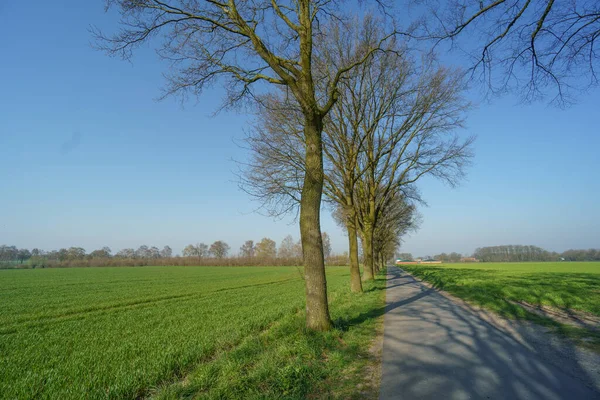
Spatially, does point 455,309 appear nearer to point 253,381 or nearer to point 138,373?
point 253,381

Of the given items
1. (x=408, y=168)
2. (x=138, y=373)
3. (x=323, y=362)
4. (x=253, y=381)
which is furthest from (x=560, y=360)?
(x=408, y=168)

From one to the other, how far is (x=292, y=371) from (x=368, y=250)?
16.6m

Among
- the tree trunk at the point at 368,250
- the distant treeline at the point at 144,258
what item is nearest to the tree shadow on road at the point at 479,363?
the tree trunk at the point at 368,250

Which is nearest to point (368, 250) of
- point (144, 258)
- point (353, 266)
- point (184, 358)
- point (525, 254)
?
point (353, 266)

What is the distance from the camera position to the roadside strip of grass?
3.83 metres

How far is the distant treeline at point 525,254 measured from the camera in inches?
4244

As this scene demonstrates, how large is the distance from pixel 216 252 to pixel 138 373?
485 feet

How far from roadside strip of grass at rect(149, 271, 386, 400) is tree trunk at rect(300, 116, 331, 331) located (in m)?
0.35

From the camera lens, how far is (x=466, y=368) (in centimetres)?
446

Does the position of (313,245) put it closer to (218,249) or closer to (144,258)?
(144,258)

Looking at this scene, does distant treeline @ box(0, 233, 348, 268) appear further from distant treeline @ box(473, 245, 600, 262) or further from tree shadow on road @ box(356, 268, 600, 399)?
distant treeline @ box(473, 245, 600, 262)

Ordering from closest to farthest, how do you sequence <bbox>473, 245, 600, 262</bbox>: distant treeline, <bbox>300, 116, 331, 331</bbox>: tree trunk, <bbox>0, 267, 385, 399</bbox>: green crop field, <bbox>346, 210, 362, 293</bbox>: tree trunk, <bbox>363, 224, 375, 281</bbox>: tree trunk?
1. <bbox>0, 267, 385, 399</bbox>: green crop field
2. <bbox>300, 116, 331, 331</bbox>: tree trunk
3. <bbox>346, 210, 362, 293</bbox>: tree trunk
4. <bbox>363, 224, 375, 281</bbox>: tree trunk
5. <bbox>473, 245, 600, 262</bbox>: distant treeline

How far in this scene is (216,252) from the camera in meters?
147

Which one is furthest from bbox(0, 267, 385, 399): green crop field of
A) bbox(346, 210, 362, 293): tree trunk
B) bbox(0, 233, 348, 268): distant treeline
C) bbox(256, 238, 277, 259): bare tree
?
bbox(256, 238, 277, 259): bare tree
